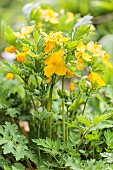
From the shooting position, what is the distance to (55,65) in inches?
43.1

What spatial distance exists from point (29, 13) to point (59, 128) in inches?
16.2

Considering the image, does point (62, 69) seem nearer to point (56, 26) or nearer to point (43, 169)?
point (43, 169)

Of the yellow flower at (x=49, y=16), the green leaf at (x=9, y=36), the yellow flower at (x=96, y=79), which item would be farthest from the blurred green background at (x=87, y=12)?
the yellow flower at (x=96, y=79)

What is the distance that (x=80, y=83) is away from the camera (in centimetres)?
119

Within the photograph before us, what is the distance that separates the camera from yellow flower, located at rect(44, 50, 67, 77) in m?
1.10

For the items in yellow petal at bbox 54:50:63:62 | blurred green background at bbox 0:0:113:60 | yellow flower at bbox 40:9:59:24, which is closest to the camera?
yellow petal at bbox 54:50:63:62

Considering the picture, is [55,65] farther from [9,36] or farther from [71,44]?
[9,36]

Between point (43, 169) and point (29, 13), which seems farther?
point (29, 13)

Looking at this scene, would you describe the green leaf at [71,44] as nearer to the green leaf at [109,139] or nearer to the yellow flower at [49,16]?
the green leaf at [109,139]

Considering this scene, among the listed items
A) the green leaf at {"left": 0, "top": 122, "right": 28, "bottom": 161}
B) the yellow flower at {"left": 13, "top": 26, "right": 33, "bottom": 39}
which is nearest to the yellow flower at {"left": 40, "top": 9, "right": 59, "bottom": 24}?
the yellow flower at {"left": 13, "top": 26, "right": 33, "bottom": 39}

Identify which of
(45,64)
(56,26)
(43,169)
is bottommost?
(43,169)

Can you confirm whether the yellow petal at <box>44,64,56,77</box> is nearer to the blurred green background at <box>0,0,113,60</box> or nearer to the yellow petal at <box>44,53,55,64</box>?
the yellow petal at <box>44,53,55,64</box>

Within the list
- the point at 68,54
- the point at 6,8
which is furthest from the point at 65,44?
the point at 6,8

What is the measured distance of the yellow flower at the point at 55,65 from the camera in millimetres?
1098
